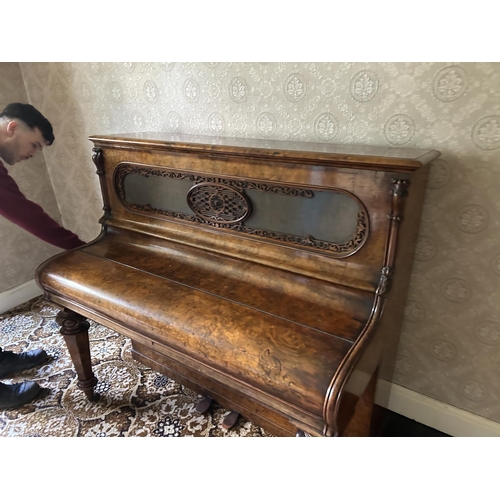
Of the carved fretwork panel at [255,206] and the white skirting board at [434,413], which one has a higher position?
the carved fretwork panel at [255,206]

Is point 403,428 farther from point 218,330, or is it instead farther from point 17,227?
point 17,227

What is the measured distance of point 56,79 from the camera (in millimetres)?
2154

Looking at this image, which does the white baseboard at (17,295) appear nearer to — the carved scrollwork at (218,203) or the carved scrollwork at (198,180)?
the carved scrollwork at (198,180)

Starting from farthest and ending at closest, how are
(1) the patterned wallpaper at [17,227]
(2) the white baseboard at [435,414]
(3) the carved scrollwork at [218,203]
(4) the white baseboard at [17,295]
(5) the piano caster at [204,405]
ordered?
(4) the white baseboard at [17,295] < (1) the patterned wallpaper at [17,227] < (5) the piano caster at [204,405] < (2) the white baseboard at [435,414] < (3) the carved scrollwork at [218,203]

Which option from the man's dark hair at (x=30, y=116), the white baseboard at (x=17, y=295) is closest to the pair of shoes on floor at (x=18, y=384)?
the white baseboard at (x=17, y=295)

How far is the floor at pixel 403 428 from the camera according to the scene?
151 cm

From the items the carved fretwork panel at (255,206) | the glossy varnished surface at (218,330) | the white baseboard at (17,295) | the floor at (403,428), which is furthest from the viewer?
the white baseboard at (17,295)

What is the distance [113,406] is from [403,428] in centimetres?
135

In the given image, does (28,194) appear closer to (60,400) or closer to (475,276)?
(60,400)

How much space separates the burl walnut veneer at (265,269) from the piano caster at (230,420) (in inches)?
2.4

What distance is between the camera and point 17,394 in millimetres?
1779

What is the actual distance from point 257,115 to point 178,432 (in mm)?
1439

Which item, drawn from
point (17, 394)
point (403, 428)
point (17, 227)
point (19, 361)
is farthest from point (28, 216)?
point (403, 428)
